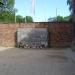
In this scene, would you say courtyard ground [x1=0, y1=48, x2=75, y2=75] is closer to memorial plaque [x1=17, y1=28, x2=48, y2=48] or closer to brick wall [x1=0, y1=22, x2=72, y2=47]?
memorial plaque [x1=17, y1=28, x2=48, y2=48]

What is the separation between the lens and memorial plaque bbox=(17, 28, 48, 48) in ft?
114

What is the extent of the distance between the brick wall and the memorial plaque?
699 mm

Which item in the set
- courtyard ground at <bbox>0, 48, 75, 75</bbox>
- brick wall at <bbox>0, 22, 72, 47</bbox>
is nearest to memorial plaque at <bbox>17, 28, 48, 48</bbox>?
brick wall at <bbox>0, 22, 72, 47</bbox>

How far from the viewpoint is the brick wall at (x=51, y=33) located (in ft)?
115

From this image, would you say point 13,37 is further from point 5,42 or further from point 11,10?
point 11,10

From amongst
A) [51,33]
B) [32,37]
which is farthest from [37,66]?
[51,33]

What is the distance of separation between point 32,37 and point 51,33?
2419 millimetres

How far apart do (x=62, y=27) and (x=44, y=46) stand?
334cm

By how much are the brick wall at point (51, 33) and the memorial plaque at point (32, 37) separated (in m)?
0.70

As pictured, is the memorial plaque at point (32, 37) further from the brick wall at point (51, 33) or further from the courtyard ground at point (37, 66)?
the courtyard ground at point (37, 66)

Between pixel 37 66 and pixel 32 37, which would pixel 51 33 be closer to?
pixel 32 37

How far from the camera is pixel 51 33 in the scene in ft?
117

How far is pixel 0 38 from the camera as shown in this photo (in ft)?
119

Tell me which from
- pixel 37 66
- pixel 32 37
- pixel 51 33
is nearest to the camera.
A: pixel 37 66
